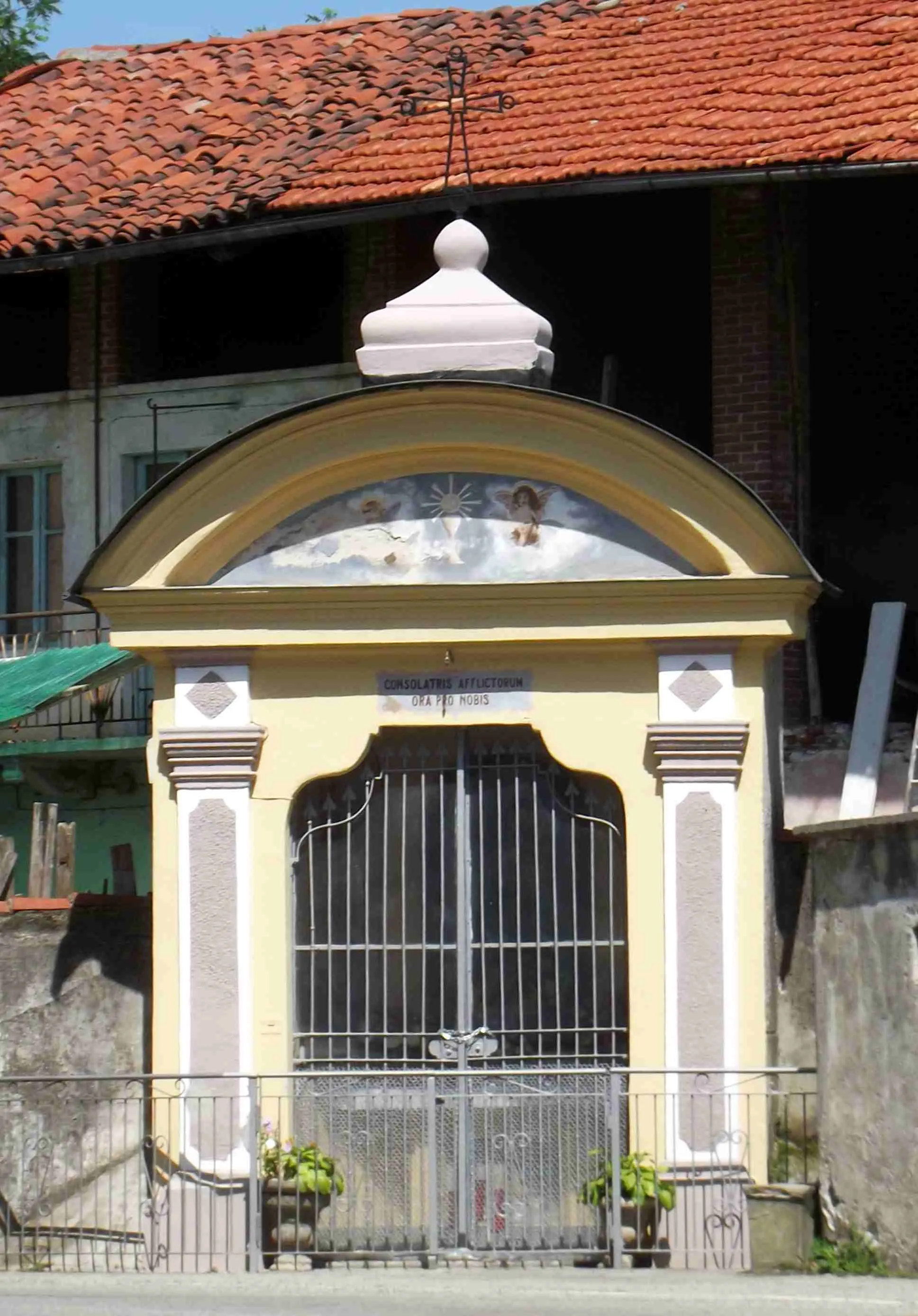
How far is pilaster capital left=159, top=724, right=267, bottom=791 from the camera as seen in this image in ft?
45.6

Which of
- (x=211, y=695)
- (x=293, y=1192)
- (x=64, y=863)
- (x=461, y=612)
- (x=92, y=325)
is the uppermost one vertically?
(x=92, y=325)

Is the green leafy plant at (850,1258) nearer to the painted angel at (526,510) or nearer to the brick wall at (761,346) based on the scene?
the painted angel at (526,510)

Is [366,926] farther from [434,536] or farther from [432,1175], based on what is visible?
[434,536]

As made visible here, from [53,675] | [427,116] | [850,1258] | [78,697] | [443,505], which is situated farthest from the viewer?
[78,697]

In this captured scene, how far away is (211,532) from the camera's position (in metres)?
13.8

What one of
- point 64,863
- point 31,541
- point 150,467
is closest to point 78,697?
point 31,541

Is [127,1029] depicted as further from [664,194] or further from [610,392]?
[664,194]

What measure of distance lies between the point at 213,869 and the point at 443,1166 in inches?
83.1

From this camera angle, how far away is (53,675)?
58.8ft

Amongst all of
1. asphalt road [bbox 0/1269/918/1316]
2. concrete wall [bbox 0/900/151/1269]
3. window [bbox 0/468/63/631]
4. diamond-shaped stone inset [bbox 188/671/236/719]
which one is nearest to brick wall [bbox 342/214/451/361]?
window [bbox 0/468/63/631]

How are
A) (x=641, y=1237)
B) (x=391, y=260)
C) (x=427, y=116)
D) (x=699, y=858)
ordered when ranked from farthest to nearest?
(x=427, y=116)
(x=391, y=260)
(x=699, y=858)
(x=641, y=1237)

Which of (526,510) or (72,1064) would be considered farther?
(72,1064)

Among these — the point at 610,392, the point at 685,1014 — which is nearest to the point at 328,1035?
the point at 685,1014

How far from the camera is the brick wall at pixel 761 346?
55.4 ft
